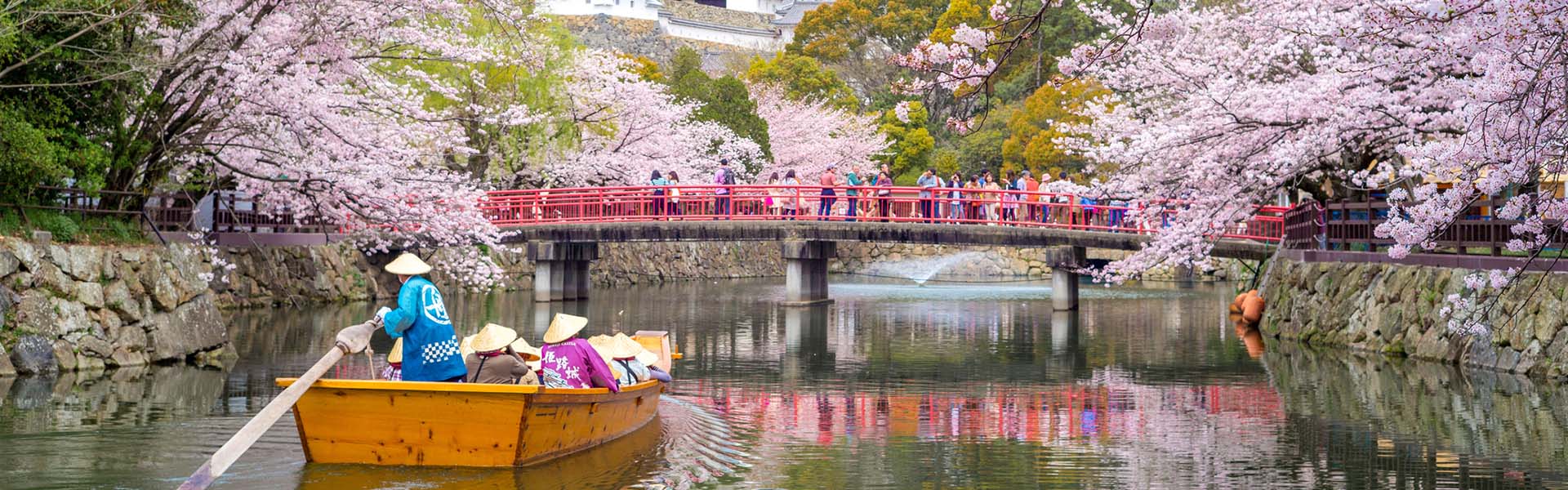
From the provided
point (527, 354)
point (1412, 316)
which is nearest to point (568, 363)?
point (527, 354)

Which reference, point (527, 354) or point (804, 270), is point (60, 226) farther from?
point (804, 270)

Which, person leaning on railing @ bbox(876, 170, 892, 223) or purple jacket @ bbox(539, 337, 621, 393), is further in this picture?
person leaning on railing @ bbox(876, 170, 892, 223)

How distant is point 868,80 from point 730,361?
46.9 meters

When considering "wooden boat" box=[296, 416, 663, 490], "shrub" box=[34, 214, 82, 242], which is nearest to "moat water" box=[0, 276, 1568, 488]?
"wooden boat" box=[296, 416, 663, 490]

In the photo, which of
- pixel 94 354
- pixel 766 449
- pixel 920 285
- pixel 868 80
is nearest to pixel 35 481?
pixel 766 449

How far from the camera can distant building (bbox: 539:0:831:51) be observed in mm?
101500

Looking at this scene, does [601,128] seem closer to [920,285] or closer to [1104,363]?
[920,285]

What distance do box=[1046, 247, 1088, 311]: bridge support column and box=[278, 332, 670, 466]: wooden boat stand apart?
2355cm

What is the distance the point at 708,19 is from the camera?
103 metres

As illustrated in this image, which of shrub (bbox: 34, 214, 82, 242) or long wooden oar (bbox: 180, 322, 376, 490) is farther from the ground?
shrub (bbox: 34, 214, 82, 242)

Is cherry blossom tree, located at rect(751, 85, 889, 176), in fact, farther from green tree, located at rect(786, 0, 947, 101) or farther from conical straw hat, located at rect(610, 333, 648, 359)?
conical straw hat, located at rect(610, 333, 648, 359)

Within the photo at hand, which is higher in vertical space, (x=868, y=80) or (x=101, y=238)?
(x=868, y=80)

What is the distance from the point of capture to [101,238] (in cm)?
1905

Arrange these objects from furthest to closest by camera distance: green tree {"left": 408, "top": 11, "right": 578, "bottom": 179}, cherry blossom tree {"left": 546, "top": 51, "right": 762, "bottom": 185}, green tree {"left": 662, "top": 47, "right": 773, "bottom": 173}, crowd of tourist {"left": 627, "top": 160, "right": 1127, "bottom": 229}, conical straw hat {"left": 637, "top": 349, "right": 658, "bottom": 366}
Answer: green tree {"left": 662, "top": 47, "right": 773, "bottom": 173}
cherry blossom tree {"left": 546, "top": 51, "right": 762, "bottom": 185}
green tree {"left": 408, "top": 11, "right": 578, "bottom": 179}
crowd of tourist {"left": 627, "top": 160, "right": 1127, "bottom": 229}
conical straw hat {"left": 637, "top": 349, "right": 658, "bottom": 366}
